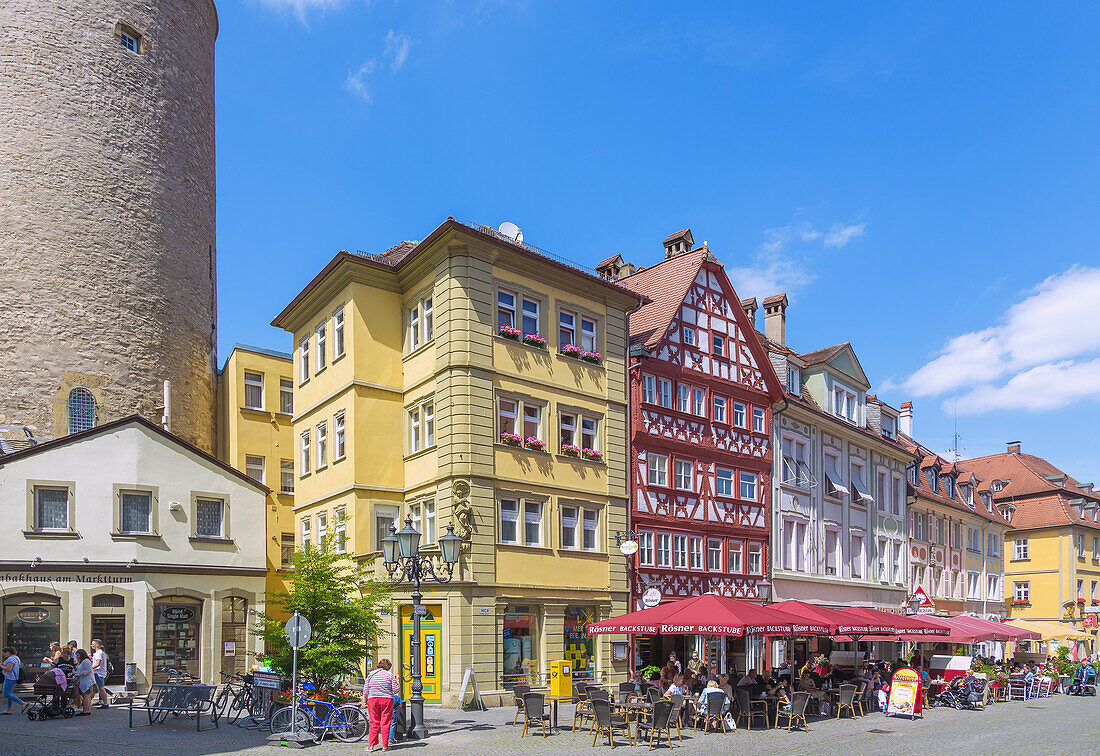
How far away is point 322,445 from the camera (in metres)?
32.1

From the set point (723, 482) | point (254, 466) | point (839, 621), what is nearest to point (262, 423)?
point (254, 466)

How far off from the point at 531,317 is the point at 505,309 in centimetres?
109

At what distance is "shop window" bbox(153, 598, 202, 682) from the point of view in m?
29.6

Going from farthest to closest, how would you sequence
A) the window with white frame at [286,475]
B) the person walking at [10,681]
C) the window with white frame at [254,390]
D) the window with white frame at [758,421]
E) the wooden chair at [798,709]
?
the window with white frame at [254,390] → the window with white frame at [286,475] → the window with white frame at [758,421] → the person walking at [10,681] → the wooden chair at [798,709]

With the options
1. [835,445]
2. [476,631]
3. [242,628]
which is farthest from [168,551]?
[835,445]

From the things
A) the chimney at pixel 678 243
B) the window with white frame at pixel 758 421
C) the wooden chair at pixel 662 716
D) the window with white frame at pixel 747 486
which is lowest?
the wooden chair at pixel 662 716

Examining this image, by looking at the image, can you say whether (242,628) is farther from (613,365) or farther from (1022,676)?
(1022,676)

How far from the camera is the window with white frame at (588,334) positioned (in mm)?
31312

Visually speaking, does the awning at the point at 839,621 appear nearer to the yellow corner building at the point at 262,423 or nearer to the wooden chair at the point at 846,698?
the wooden chair at the point at 846,698

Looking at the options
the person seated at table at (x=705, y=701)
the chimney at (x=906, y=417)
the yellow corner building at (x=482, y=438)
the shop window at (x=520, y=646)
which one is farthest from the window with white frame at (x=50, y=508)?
the chimney at (x=906, y=417)

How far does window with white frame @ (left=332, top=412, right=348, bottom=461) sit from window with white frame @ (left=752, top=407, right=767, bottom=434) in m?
14.8

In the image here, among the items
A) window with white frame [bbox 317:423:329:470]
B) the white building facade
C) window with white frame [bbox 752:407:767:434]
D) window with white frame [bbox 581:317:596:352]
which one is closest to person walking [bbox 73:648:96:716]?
the white building facade

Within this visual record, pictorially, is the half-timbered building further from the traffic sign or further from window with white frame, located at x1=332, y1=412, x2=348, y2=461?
the traffic sign

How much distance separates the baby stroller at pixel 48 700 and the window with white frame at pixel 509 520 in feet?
35.6
